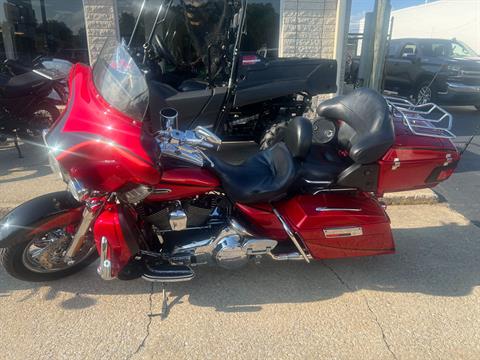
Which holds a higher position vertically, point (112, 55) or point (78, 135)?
point (112, 55)

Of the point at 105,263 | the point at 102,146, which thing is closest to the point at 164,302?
the point at 105,263

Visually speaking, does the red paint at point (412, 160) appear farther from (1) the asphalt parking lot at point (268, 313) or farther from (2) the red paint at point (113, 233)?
(2) the red paint at point (113, 233)

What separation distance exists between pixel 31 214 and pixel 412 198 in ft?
12.2

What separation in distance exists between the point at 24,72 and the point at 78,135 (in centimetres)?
409

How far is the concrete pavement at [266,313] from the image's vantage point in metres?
2.32

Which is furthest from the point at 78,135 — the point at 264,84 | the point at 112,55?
the point at 264,84

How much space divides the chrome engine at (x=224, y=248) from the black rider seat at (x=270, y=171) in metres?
0.22

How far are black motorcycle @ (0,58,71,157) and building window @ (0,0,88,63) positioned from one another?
1.83m

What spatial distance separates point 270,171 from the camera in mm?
2828

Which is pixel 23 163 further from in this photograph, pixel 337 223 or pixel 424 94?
pixel 424 94

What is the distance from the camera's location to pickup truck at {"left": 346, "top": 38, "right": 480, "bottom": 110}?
401 inches

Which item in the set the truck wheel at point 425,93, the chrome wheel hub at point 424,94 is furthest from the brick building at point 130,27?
the truck wheel at point 425,93

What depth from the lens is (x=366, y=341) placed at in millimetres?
2404

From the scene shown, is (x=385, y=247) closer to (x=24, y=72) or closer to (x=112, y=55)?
(x=112, y=55)
